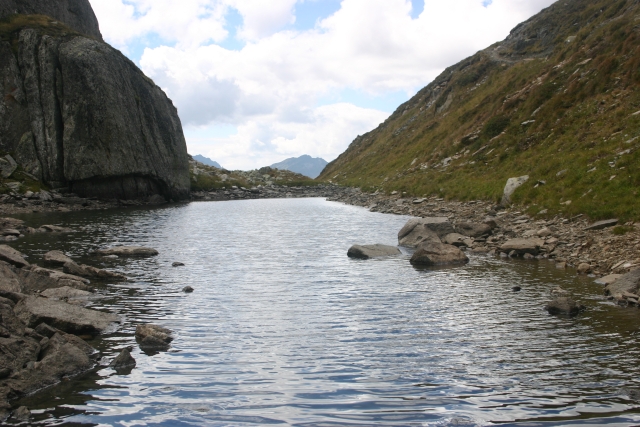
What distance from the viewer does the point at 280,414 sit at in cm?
947

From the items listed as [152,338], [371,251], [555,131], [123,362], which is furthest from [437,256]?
[555,131]

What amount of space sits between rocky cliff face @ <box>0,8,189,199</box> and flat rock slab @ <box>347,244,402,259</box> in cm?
5507

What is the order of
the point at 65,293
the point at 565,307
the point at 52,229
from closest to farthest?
the point at 565,307
the point at 65,293
the point at 52,229

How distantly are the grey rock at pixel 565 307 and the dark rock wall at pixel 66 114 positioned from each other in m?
68.7

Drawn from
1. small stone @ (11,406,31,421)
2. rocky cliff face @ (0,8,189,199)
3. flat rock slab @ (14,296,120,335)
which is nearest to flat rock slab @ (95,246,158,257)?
flat rock slab @ (14,296,120,335)

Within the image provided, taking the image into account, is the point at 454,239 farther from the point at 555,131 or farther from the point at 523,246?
the point at 555,131

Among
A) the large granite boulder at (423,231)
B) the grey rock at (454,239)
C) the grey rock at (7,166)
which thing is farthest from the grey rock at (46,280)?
the grey rock at (7,166)

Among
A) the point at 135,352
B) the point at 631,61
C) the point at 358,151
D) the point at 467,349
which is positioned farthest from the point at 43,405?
the point at 358,151

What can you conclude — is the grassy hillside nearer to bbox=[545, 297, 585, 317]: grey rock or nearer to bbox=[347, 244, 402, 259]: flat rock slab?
bbox=[545, 297, 585, 317]: grey rock

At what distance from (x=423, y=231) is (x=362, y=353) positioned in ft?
68.1

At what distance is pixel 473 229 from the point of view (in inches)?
1238

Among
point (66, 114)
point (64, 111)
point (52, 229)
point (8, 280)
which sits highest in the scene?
point (64, 111)

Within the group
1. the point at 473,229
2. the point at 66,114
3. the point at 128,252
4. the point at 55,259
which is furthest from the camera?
the point at 66,114

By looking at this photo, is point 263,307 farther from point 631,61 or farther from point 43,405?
point 631,61
